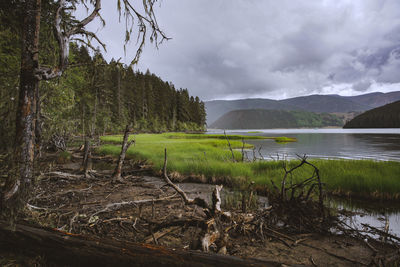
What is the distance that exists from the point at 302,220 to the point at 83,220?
459 cm

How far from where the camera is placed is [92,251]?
202cm

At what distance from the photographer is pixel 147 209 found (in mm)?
5055

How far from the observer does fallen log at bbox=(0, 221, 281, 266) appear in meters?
1.80

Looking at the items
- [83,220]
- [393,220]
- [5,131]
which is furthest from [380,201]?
[5,131]

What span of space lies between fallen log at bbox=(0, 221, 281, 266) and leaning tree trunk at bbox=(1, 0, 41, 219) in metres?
0.97

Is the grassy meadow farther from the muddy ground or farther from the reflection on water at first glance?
the muddy ground

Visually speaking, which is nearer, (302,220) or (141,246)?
(141,246)

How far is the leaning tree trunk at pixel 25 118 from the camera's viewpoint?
316 centimetres

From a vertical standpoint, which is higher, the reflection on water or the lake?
the lake

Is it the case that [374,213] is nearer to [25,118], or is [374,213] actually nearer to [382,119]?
[25,118]

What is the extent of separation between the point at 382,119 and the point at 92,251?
16673 cm

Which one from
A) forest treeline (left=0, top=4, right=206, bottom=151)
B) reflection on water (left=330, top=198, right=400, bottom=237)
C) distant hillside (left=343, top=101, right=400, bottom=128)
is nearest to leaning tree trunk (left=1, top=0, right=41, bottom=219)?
forest treeline (left=0, top=4, right=206, bottom=151)

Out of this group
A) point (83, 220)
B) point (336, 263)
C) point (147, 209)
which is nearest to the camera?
point (336, 263)

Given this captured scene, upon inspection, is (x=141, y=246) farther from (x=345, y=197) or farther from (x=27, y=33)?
(x=345, y=197)
